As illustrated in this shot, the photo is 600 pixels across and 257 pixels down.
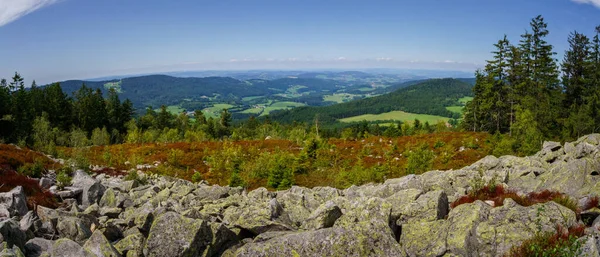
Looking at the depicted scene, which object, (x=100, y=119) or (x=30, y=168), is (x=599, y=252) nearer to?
(x=30, y=168)

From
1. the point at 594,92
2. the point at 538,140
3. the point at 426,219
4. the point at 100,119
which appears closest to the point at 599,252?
the point at 426,219

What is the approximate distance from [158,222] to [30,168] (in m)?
12.2

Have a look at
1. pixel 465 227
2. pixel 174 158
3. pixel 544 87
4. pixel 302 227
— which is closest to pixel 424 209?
pixel 465 227

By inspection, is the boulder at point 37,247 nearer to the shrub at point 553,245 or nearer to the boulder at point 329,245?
the boulder at point 329,245

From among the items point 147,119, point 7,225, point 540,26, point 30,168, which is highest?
point 540,26

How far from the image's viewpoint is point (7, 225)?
693 cm

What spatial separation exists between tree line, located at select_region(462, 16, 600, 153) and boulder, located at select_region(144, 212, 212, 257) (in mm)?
37348

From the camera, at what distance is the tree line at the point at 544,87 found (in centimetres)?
3751

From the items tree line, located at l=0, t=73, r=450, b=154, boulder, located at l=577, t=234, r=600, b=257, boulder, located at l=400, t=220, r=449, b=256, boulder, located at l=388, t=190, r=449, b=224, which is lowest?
tree line, located at l=0, t=73, r=450, b=154

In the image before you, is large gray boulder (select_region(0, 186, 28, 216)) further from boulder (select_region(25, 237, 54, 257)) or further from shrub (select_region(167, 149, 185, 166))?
shrub (select_region(167, 149, 185, 166))

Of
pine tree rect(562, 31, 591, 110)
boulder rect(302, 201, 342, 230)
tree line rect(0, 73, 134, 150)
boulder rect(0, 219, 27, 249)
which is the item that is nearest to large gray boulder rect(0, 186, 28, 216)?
boulder rect(0, 219, 27, 249)

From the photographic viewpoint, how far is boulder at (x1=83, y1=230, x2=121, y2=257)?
6885 mm

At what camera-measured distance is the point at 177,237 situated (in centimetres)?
736

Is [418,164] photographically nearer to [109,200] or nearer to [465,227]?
[465,227]
